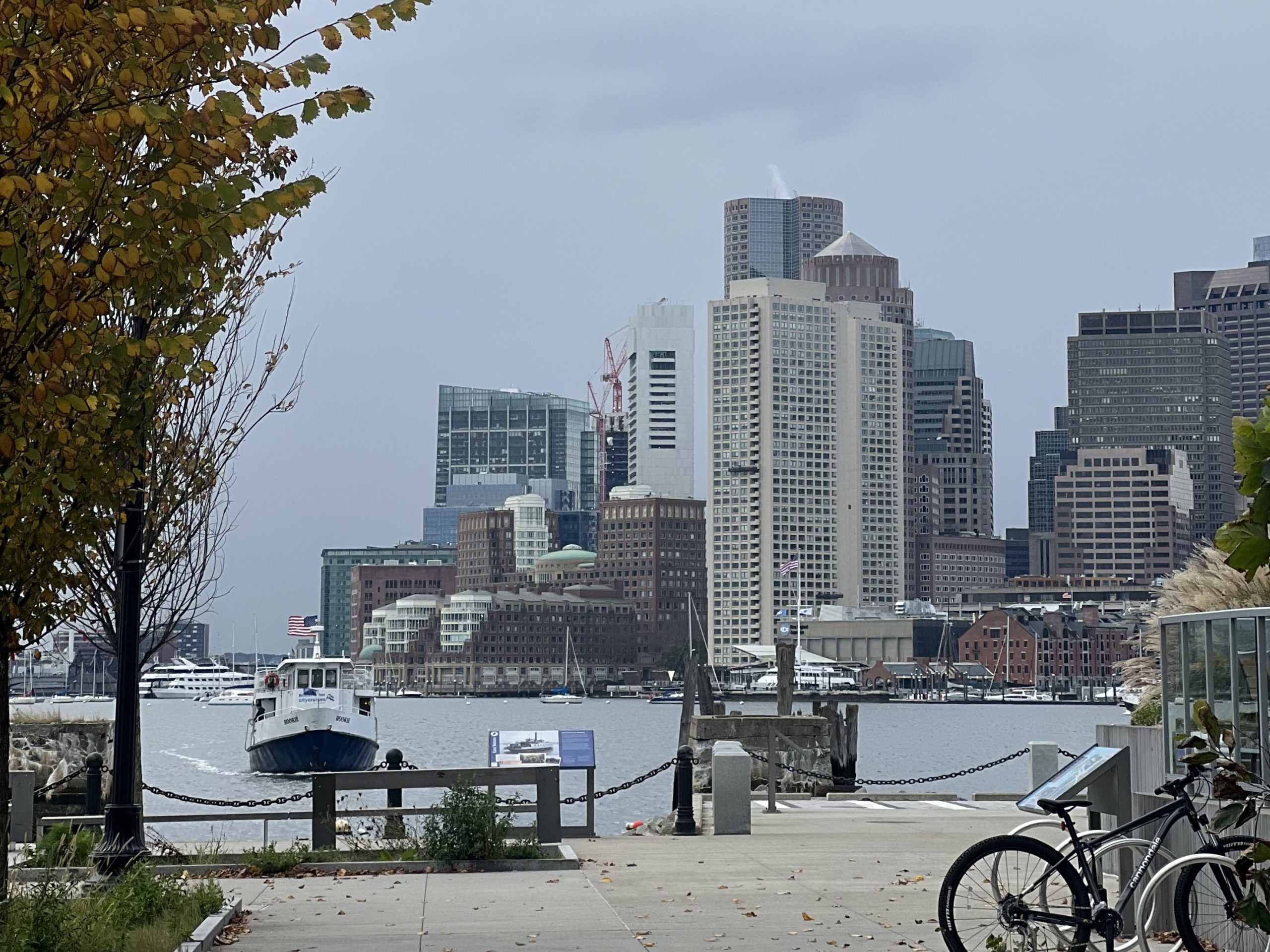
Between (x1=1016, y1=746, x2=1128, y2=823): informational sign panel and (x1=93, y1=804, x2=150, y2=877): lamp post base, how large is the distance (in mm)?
7668

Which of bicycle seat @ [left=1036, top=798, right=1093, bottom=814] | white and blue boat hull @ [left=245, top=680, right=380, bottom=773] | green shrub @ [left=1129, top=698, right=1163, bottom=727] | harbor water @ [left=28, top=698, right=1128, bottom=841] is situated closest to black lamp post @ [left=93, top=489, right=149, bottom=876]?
bicycle seat @ [left=1036, top=798, right=1093, bottom=814]

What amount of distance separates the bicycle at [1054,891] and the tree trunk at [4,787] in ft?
20.9

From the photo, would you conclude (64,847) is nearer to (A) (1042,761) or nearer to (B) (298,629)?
(A) (1042,761)

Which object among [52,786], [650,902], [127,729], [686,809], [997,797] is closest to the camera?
[650,902]

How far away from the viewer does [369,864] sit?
17266mm

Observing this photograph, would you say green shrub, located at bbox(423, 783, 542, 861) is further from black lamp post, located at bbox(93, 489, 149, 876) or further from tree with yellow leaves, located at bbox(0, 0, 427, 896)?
tree with yellow leaves, located at bbox(0, 0, 427, 896)

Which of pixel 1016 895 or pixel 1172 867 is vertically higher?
pixel 1172 867

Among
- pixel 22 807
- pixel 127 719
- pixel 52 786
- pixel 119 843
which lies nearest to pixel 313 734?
pixel 52 786

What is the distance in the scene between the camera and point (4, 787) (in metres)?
11.8

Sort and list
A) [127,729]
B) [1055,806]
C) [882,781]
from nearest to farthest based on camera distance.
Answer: [1055,806] → [127,729] → [882,781]

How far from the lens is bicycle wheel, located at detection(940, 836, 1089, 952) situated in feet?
34.4

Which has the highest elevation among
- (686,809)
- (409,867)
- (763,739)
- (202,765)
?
(686,809)

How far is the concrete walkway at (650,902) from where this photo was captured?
41.4ft

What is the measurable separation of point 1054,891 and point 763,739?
1099 inches
